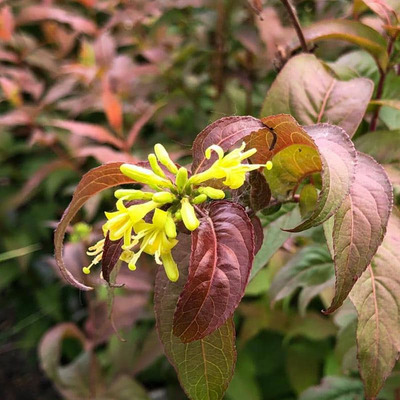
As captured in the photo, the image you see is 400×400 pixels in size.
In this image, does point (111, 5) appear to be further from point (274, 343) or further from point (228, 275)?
point (228, 275)

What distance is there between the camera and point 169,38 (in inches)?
61.5

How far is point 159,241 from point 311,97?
284mm

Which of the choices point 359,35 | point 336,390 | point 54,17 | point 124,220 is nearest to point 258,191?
point 124,220

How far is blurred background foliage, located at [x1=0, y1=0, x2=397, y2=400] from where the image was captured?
1.03m

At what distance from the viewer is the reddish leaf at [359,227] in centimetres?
39

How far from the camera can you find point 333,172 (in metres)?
0.38

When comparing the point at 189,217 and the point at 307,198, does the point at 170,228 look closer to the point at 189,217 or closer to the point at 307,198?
the point at 189,217

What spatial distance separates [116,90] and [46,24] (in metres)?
0.46

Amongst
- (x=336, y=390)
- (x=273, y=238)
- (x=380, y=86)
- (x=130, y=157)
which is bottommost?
(x=336, y=390)

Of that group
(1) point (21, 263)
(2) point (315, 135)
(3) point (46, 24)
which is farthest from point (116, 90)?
(2) point (315, 135)

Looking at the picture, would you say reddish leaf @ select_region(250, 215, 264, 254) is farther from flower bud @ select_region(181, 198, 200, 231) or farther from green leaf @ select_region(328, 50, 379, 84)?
green leaf @ select_region(328, 50, 379, 84)

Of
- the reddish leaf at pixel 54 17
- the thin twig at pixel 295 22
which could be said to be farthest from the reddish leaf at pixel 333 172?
the reddish leaf at pixel 54 17

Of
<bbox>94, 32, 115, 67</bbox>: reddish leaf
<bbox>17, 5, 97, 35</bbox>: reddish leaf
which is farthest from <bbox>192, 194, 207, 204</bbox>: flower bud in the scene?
<bbox>17, 5, 97, 35</bbox>: reddish leaf

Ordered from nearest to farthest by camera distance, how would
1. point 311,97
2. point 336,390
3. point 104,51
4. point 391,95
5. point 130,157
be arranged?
point 311,97 → point 391,95 → point 336,390 → point 130,157 → point 104,51
